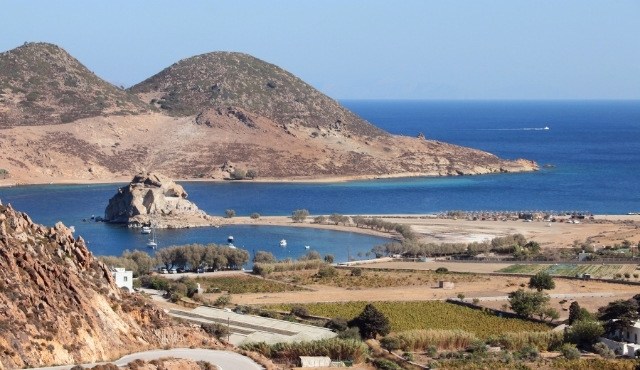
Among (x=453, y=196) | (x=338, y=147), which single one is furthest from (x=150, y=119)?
(x=453, y=196)

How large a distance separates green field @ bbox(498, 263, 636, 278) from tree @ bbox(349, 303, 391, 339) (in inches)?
A: 865

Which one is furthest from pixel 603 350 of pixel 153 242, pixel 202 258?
pixel 153 242

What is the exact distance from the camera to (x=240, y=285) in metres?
60.6

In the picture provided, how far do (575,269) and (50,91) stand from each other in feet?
347

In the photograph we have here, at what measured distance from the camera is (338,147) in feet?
515

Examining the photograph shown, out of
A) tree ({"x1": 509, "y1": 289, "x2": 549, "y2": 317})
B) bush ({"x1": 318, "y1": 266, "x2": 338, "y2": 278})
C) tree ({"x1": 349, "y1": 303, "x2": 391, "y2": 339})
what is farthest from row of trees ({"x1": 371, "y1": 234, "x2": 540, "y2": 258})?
tree ({"x1": 349, "y1": 303, "x2": 391, "y2": 339})

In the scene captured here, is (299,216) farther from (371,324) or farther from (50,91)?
(50,91)

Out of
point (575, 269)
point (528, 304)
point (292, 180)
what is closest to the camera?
point (528, 304)

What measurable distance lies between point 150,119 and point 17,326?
13431cm

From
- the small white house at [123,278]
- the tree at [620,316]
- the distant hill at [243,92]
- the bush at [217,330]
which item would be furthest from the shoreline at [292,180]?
the tree at [620,316]

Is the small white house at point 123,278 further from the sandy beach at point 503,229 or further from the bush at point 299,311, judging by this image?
the sandy beach at point 503,229

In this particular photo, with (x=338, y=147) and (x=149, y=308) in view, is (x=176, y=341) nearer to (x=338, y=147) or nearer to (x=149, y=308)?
(x=149, y=308)

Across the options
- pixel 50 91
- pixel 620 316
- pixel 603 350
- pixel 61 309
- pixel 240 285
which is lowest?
pixel 240 285

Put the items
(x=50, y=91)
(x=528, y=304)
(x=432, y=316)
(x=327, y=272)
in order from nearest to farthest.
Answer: (x=432, y=316) → (x=528, y=304) → (x=327, y=272) → (x=50, y=91)
